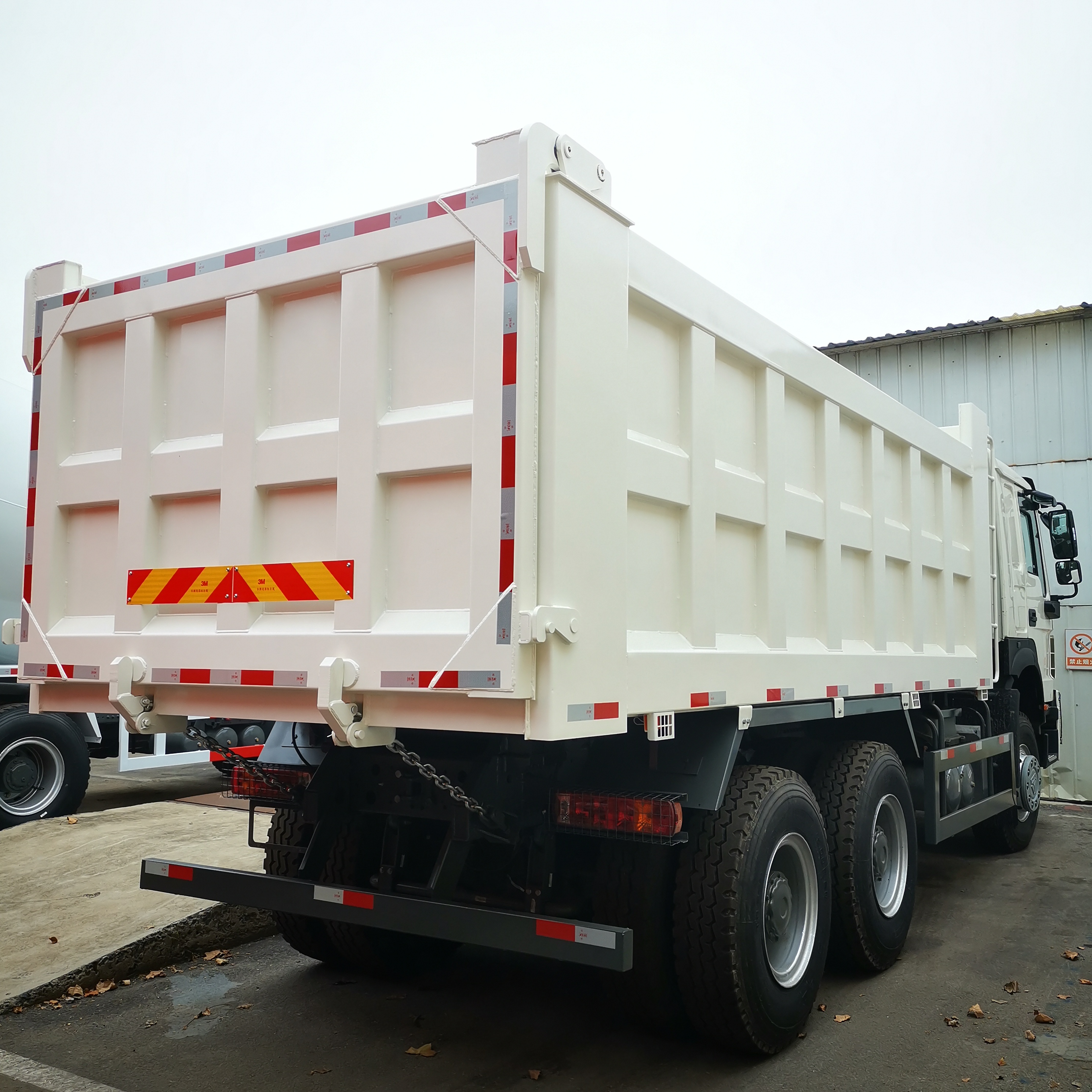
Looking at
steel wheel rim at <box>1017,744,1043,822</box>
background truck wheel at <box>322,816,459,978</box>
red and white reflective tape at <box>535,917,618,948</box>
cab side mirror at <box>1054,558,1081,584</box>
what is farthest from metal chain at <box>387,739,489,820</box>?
cab side mirror at <box>1054,558,1081,584</box>

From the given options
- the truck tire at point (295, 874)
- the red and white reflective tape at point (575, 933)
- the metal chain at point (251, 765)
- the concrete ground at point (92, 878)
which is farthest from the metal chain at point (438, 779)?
the concrete ground at point (92, 878)

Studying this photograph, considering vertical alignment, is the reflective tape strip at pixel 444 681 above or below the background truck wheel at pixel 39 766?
above

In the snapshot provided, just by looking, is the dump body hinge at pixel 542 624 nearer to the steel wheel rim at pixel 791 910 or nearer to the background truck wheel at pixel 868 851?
the steel wheel rim at pixel 791 910

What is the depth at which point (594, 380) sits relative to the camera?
136 inches

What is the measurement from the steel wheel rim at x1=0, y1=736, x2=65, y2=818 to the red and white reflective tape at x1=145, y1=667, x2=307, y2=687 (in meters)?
5.80

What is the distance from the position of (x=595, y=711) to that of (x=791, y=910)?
5.87ft

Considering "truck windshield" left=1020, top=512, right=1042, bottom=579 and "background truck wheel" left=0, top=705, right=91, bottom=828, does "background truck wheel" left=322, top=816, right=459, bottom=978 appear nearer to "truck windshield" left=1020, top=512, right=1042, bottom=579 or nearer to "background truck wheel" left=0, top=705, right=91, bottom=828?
"background truck wheel" left=0, top=705, right=91, bottom=828

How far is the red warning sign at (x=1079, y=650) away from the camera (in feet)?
37.5

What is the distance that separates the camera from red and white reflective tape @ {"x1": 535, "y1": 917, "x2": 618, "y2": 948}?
11.3 ft

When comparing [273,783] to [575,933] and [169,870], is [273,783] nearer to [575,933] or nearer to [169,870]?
[169,870]

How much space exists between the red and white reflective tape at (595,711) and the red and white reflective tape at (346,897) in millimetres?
1267

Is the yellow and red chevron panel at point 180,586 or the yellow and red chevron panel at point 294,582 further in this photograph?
the yellow and red chevron panel at point 180,586

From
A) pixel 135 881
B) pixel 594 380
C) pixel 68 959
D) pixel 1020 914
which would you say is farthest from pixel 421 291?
pixel 1020 914

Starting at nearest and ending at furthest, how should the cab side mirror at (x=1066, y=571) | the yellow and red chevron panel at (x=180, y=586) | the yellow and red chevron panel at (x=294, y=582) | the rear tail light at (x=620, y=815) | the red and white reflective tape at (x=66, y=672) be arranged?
the yellow and red chevron panel at (x=294, y=582) → the rear tail light at (x=620, y=815) → the yellow and red chevron panel at (x=180, y=586) → the red and white reflective tape at (x=66, y=672) → the cab side mirror at (x=1066, y=571)
